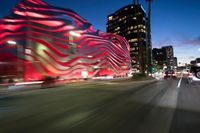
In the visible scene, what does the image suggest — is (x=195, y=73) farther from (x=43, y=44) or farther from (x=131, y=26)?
(x=131, y=26)

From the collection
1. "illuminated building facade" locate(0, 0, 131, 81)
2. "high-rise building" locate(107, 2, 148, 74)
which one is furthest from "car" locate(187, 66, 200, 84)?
"high-rise building" locate(107, 2, 148, 74)

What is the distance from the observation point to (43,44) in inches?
1981

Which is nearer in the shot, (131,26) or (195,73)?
(195,73)

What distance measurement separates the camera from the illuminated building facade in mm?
42906

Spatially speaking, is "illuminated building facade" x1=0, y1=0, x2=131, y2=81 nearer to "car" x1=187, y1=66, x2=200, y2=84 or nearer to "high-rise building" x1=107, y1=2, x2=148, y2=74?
"car" x1=187, y1=66, x2=200, y2=84

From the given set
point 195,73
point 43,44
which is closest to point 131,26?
point 43,44

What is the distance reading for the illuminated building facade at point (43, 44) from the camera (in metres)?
42.9

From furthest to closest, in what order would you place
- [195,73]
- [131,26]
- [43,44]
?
[131,26], [43,44], [195,73]

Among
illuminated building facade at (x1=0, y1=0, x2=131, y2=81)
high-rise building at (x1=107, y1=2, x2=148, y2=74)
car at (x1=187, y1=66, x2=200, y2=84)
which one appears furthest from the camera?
high-rise building at (x1=107, y1=2, x2=148, y2=74)

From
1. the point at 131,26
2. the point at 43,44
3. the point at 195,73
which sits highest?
the point at 131,26

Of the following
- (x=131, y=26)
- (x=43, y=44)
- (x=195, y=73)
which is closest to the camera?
(x=195, y=73)

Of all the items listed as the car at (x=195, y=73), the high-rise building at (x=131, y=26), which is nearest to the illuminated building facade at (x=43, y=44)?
the car at (x=195, y=73)

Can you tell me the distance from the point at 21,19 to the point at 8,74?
13801 mm

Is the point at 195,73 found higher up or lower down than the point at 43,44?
lower down
